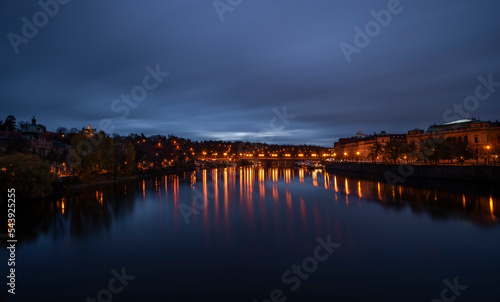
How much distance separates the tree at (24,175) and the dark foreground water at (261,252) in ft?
7.74

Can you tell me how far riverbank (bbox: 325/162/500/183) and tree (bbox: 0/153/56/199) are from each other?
1795 inches

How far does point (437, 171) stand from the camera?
42.4m

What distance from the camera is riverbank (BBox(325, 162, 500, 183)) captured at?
Result: 1385 inches

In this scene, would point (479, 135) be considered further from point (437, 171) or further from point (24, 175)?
point (24, 175)

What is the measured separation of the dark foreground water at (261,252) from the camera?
10836mm

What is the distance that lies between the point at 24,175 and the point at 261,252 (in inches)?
922

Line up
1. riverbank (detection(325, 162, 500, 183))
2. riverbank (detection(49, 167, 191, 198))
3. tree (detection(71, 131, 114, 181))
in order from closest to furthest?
riverbank (detection(49, 167, 191, 198))
riverbank (detection(325, 162, 500, 183))
tree (detection(71, 131, 114, 181))

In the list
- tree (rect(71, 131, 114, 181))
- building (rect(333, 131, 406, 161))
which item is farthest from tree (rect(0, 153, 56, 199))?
building (rect(333, 131, 406, 161))

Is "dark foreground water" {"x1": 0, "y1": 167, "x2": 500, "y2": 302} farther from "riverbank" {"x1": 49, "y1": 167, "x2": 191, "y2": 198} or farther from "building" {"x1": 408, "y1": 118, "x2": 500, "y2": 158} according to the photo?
"building" {"x1": 408, "y1": 118, "x2": 500, "y2": 158}

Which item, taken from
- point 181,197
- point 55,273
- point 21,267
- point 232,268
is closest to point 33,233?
point 21,267

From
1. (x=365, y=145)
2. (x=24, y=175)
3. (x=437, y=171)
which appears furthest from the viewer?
(x=365, y=145)

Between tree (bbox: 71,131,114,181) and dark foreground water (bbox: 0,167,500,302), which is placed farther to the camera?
tree (bbox: 71,131,114,181)

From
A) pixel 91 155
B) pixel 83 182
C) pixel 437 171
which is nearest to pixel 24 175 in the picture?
pixel 83 182

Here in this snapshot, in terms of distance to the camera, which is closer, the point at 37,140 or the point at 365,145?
the point at 37,140
